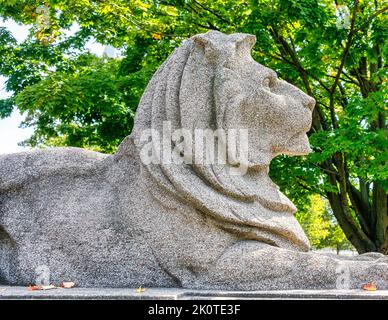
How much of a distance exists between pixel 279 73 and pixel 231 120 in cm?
610

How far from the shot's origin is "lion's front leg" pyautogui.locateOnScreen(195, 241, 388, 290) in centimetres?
380

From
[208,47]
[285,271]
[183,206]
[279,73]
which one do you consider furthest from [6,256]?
[279,73]

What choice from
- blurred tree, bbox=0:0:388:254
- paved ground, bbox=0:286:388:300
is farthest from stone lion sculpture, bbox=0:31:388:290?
blurred tree, bbox=0:0:388:254

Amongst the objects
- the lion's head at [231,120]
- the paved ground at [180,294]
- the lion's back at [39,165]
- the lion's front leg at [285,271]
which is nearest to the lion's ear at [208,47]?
the lion's head at [231,120]

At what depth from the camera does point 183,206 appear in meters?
4.12

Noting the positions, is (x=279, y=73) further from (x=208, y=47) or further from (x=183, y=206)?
(x=183, y=206)

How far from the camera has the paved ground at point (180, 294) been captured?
343cm

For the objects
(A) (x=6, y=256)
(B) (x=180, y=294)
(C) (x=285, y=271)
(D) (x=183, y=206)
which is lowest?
(B) (x=180, y=294)

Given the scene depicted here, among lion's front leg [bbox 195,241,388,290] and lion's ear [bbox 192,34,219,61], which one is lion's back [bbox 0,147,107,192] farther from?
lion's front leg [bbox 195,241,388,290]

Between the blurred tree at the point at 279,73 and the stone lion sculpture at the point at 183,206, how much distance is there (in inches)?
174

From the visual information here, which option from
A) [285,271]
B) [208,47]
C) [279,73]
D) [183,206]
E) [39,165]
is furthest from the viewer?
[279,73]

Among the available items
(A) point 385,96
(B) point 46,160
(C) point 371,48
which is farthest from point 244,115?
(C) point 371,48

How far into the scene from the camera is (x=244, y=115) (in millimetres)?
4398

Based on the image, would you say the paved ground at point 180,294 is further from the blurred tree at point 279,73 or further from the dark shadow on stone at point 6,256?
the blurred tree at point 279,73
